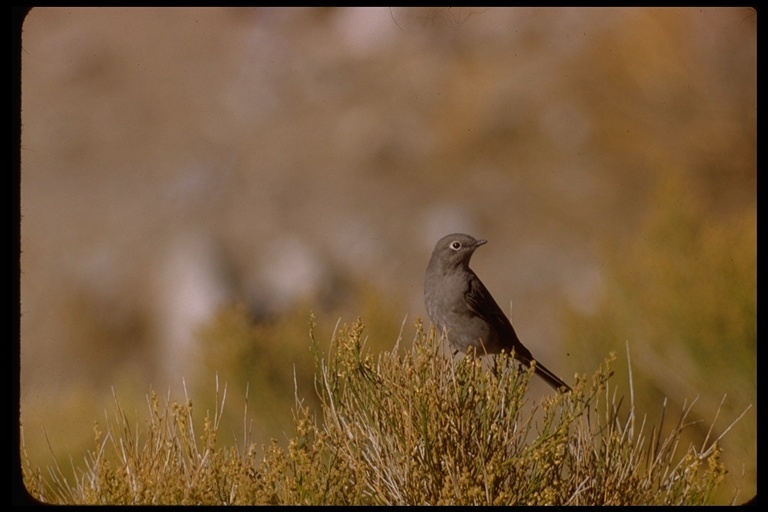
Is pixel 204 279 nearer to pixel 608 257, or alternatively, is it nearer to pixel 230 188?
pixel 230 188

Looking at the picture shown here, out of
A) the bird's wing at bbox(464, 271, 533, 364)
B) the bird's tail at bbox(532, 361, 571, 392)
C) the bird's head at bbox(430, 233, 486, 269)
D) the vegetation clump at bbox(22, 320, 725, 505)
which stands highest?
the bird's head at bbox(430, 233, 486, 269)

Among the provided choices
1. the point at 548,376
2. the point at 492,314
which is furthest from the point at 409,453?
the point at 492,314

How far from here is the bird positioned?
16.8ft

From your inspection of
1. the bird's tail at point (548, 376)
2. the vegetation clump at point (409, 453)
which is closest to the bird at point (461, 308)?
the bird's tail at point (548, 376)

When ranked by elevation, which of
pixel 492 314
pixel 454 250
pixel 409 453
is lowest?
pixel 409 453

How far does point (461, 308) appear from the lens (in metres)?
5.18

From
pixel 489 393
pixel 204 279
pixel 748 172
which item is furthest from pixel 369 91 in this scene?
pixel 489 393

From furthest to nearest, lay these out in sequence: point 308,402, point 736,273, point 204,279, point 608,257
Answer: point 204,279 → point 608,257 → point 736,273 → point 308,402

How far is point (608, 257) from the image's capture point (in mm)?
9102

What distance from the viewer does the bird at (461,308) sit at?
512 cm

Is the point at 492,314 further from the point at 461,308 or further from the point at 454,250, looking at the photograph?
the point at 454,250

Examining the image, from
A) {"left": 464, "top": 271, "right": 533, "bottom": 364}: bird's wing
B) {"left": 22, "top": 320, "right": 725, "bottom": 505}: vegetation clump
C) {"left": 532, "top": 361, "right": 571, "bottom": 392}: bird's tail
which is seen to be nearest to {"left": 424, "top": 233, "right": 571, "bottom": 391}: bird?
{"left": 464, "top": 271, "right": 533, "bottom": 364}: bird's wing

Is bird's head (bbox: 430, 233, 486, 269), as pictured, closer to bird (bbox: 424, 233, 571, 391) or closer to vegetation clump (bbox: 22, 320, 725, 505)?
bird (bbox: 424, 233, 571, 391)

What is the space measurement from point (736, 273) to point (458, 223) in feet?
21.7
